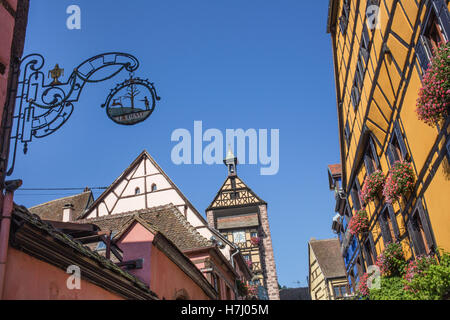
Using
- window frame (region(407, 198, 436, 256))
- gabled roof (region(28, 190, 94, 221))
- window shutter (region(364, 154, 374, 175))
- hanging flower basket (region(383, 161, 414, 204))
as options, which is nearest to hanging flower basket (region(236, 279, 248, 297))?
gabled roof (region(28, 190, 94, 221))

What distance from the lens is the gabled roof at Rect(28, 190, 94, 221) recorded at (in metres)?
→ 21.2

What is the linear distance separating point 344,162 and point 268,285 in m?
18.8

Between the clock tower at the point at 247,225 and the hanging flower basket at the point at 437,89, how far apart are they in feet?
90.1

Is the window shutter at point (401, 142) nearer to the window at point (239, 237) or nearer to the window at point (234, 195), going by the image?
the window at point (239, 237)

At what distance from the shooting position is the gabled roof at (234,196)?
127 feet

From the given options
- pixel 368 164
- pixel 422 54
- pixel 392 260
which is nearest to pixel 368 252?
pixel 368 164

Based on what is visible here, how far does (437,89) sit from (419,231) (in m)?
4.47

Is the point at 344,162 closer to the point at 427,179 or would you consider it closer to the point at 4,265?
the point at 427,179

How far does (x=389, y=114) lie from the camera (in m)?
11.4

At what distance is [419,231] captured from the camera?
10.5 meters

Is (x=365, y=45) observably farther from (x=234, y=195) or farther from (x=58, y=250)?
(x=234, y=195)

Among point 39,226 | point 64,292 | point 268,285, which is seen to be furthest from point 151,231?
point 268,285

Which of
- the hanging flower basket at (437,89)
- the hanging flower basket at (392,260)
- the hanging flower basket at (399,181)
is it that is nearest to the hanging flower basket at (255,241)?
the hanging flower basket at (392,260)

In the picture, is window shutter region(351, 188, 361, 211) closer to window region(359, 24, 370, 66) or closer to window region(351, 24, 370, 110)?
window region(351, 24, 370, 110)
